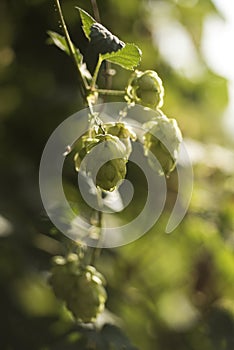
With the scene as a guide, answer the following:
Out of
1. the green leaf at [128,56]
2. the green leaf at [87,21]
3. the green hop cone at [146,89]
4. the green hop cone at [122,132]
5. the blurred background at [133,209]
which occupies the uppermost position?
the green leaf at [87,21]

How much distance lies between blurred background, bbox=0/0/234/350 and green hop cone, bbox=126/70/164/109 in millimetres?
304

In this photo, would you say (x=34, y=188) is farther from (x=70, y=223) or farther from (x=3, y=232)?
(x=70, y=223)

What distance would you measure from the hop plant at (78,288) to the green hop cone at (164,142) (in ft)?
0.68

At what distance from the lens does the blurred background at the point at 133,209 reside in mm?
1323

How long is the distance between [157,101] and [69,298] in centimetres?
29

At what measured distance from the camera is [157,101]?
2.90 ft

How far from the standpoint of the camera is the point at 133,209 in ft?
5.30

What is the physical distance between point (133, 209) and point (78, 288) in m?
0.64

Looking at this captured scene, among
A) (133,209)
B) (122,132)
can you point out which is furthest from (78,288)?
(133,209)

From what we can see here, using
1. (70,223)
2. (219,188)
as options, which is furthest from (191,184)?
(70,223)

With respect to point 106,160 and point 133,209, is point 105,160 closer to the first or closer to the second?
point 106,160

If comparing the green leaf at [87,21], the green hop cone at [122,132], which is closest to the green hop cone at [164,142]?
the green hop cone at [122,132]

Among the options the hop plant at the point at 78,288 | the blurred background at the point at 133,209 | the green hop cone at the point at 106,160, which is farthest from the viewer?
the blurred background at the point at 133,209

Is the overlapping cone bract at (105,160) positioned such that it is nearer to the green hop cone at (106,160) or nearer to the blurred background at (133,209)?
the green hop cone at (106,160)
